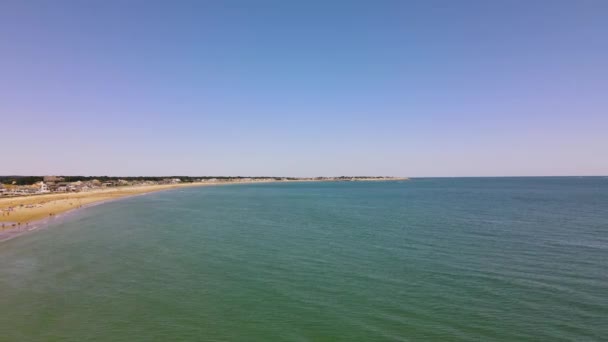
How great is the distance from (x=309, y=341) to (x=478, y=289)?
11592 mm

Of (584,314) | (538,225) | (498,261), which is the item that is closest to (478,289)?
(584,314)

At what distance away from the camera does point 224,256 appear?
29359mm

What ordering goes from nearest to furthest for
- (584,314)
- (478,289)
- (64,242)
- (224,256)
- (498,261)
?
(584,314) → (478,289) → (498,261) → (224,256) → (64,242)

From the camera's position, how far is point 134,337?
14844 millimetres

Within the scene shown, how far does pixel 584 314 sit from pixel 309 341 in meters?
13.3

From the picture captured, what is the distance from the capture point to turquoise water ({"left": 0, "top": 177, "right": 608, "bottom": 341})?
1556 cm

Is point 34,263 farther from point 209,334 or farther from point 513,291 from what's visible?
point 513,291

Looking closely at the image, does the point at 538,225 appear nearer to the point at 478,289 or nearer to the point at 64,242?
the point at 478,289

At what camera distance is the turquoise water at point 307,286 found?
51.1ft

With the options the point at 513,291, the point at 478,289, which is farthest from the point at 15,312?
the point at 513,291

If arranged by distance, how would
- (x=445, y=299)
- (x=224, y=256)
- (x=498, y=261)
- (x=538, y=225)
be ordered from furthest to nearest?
1. (x=538, y=225)
2. (x=224, y=256)
3. (x=498, y=261)
4. (x=445, y=299)

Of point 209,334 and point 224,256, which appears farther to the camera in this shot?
point 224,256

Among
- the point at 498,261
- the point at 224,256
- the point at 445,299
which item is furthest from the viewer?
the point at 224,256

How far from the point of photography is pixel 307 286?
69.9 feet
